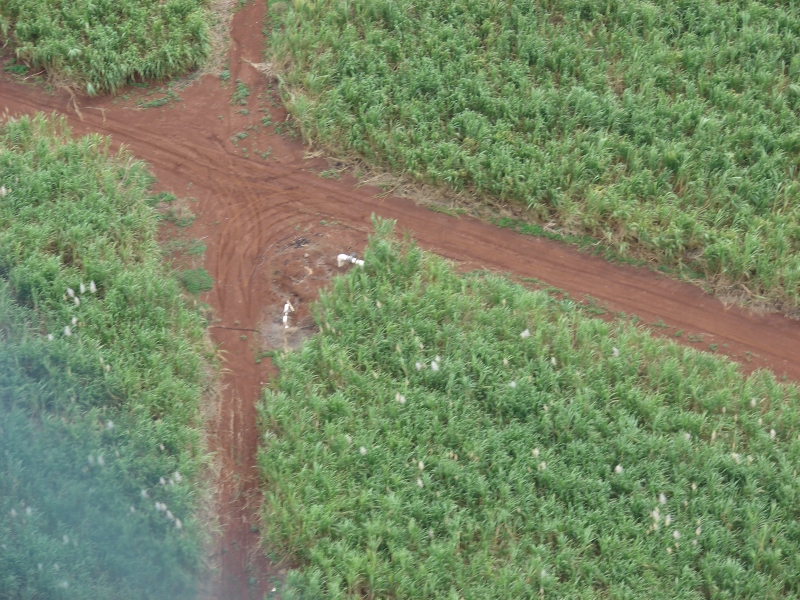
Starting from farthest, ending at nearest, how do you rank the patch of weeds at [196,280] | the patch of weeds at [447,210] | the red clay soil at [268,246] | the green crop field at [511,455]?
the patch of weeds at [447,210]
the patch of weeds at [196,280]
the red clay soil at [268,246]
the green crop field at [511,455]

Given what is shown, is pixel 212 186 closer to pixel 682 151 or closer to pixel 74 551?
pixel 74 551

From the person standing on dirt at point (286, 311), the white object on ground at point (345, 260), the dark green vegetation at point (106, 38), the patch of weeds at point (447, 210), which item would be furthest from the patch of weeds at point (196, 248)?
the dark green vegetation at point (106, 38)

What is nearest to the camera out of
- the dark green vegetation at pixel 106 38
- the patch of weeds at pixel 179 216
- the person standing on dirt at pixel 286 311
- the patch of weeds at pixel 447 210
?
the person standing on dirt at pixel 286 311

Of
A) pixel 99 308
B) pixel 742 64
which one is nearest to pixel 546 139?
pixel 742 64

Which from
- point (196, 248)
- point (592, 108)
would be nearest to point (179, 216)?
point (196, 248)

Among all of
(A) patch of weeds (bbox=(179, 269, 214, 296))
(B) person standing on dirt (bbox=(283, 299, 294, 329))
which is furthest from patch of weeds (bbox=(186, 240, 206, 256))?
(B) person standing on dirt (bbox=(283, 299, 294, 329))

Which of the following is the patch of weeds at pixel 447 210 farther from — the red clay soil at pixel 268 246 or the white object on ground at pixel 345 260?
the white object on ground at pixel 345 260

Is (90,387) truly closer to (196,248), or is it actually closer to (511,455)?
(196,248)
